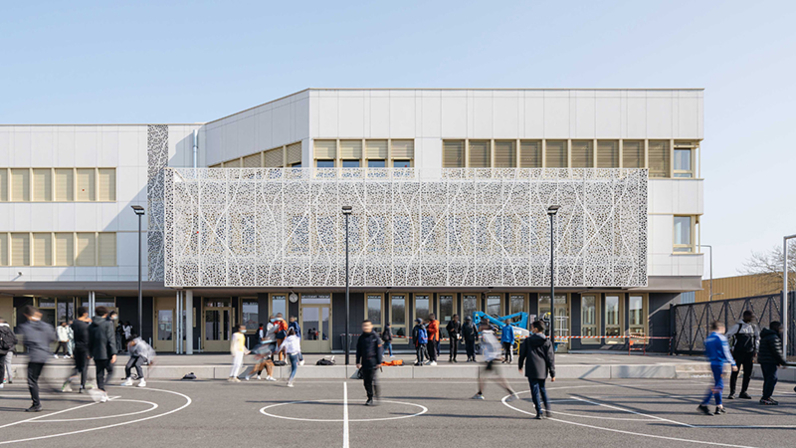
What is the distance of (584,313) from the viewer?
3064 cm

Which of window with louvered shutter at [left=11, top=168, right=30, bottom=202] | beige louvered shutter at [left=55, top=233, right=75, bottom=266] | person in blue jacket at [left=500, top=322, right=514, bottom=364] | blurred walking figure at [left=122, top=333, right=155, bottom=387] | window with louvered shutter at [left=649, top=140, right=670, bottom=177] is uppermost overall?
window with louvered shutter at [left=649, top=140, right=670, bottom=177]

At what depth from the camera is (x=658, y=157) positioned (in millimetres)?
30391

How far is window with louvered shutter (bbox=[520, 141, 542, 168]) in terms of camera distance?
99.3 feet

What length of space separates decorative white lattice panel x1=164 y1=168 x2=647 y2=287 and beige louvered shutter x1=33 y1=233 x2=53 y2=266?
8.73 m

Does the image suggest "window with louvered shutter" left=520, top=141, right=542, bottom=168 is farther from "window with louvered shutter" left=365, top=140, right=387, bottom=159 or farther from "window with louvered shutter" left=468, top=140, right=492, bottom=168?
"window with louvered shutter" left=365, top=140, right=387, bottom=159

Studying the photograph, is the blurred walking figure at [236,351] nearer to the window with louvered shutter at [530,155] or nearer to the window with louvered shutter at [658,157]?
the window with louvered shutter at [530,155]

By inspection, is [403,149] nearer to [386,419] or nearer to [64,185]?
[64,185]

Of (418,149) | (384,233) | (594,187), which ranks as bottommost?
(384,233)

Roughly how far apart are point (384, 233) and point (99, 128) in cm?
1648

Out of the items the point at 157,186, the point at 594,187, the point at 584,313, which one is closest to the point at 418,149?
the point at 594,187

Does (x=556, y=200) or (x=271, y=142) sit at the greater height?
(x=271, y=142)

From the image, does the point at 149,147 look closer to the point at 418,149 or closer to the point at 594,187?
the point at 418,149

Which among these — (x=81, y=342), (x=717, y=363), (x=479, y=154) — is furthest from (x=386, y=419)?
(x=479, y=154)

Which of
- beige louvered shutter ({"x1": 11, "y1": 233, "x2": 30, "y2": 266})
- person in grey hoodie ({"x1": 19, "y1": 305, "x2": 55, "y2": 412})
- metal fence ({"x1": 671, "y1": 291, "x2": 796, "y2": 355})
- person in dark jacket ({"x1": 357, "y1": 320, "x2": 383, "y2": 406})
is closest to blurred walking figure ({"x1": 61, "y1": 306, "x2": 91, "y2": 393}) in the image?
person in grey hoodie ({"x1": 19, "y1": 305, "x2": 55, "y2": 412})
